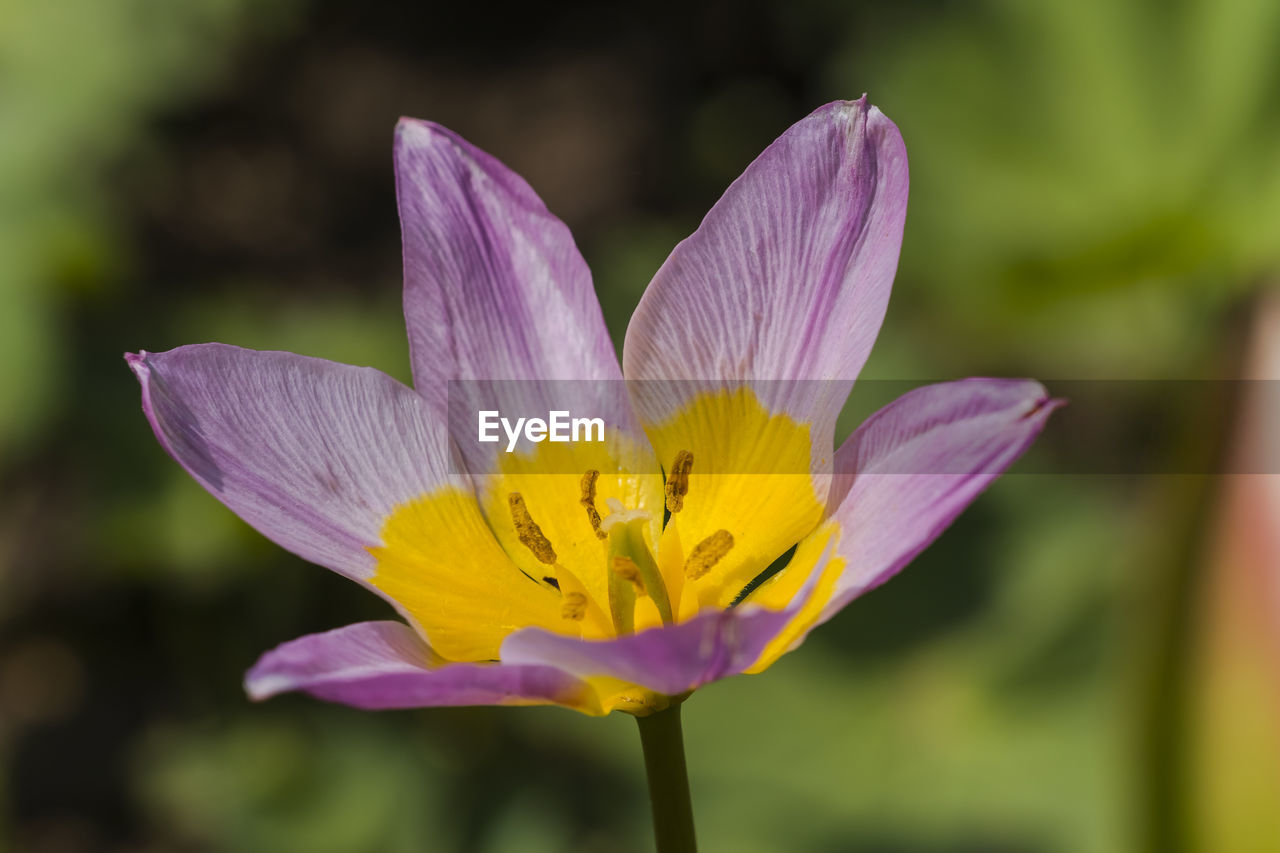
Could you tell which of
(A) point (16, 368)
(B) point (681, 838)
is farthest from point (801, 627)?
(A) point (16, 368)

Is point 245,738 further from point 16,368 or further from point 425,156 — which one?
point 425,156

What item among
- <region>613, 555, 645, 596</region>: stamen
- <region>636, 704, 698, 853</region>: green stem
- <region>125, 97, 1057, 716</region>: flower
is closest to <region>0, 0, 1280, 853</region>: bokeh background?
<region>125, 97, 1057, 716</region>: flower

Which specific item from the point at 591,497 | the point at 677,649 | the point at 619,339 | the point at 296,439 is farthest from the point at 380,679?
the point at 619,339

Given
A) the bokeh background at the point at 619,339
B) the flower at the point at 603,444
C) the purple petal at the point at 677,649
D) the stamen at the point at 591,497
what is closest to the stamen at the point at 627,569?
the flower at the point at 603,444

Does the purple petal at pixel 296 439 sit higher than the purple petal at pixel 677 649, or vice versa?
the purple petal at pixel 296 439

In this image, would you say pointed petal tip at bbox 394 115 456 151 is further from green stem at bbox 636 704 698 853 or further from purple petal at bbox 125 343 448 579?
green stem at bbox 636 704 698 853

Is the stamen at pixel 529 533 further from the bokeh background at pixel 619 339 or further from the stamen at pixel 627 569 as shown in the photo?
the bokeh background at pixel 619 339
